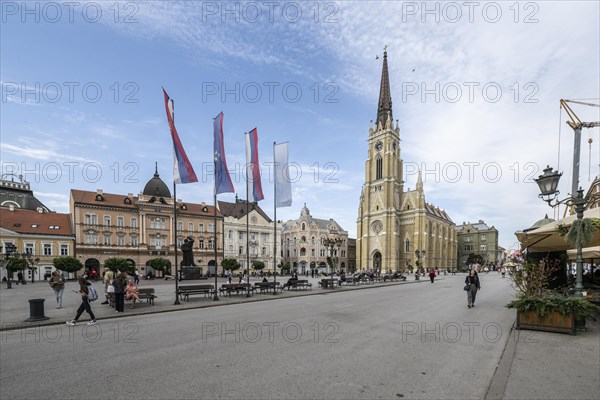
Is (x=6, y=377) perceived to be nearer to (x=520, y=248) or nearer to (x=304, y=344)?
(x=304, y=344)

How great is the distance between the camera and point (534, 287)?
8992 mm

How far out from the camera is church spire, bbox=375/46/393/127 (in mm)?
85463

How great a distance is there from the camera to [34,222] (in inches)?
1763

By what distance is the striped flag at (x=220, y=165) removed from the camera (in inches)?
685

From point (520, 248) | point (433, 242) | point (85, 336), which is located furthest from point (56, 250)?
point (433, 242)

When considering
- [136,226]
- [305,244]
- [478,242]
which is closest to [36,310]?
[136,226]

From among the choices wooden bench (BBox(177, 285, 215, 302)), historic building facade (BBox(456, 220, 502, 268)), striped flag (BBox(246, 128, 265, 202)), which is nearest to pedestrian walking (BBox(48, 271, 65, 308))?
wooden bench (BBox(177, 285, 215, 302))

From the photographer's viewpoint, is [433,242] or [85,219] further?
[433,242]

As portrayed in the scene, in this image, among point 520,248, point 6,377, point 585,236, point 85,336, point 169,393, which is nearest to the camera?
point 169,393

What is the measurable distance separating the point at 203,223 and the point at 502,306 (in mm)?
53444

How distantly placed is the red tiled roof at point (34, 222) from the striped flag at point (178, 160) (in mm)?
41948

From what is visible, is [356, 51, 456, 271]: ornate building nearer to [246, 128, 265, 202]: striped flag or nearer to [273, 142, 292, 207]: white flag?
[273, 142, 292, 207]: white flag

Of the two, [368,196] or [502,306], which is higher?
[368,196]

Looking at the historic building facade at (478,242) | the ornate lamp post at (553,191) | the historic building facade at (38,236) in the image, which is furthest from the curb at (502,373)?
the historic building facade at (478,242)
